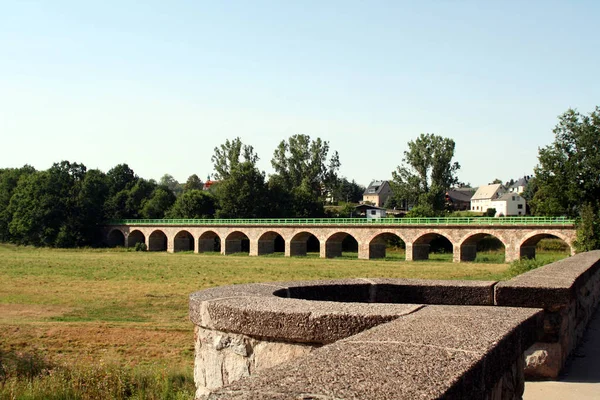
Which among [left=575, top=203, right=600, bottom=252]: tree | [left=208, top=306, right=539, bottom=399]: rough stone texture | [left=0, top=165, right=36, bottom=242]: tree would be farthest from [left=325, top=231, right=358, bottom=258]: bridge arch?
[left=208, top=306, right=539, bottom=399]: rough stone texture

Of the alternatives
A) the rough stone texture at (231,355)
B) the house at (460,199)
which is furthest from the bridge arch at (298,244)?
the house at (460,199)

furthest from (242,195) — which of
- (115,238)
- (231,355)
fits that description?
(231,355)

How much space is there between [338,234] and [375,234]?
14.7ft

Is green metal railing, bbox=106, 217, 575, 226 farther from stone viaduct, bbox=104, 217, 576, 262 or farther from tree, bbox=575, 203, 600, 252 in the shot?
tree, bbox=575, 203, 600, 252

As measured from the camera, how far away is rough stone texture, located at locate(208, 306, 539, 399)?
1.73 m

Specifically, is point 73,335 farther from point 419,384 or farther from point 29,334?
point 419,384

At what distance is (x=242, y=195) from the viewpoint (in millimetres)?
66375

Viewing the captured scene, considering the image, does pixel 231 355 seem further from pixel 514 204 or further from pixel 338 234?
pixel 514 204

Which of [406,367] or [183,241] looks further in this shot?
[183,241]

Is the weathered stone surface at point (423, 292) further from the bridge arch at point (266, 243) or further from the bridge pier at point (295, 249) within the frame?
the bridge arch at point (266, 243)

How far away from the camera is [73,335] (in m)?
13.3

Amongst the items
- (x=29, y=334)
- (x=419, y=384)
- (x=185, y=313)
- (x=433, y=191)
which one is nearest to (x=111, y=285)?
(x=185, y=313)

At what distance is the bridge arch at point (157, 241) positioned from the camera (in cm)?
6694

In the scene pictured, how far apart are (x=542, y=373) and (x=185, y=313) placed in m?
14.1
